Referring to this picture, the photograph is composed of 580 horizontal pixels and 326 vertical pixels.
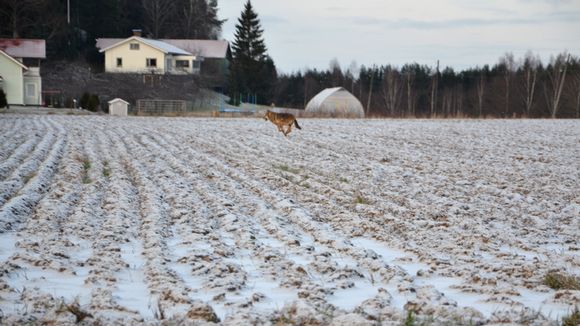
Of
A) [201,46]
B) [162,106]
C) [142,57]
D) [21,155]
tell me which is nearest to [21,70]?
[162,106]

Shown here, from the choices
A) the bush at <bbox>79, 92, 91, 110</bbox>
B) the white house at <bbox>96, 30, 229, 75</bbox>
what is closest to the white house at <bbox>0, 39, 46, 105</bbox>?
the bush at <bbox>79, 92, 91, 110</bbox>

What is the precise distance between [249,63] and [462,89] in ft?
115

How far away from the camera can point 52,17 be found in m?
68.6

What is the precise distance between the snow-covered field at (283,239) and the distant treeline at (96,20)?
56911 mm

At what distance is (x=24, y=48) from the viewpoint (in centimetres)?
5650

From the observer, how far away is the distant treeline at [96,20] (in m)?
66.9

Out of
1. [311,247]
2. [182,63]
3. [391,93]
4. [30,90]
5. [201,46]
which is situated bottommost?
[311,247]

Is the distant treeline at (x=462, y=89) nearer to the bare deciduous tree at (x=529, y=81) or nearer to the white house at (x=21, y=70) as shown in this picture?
the bare deciduous tree at (x=529, y=81)

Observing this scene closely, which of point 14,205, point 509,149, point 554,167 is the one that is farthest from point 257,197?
point 509,149

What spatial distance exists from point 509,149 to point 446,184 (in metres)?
9.50

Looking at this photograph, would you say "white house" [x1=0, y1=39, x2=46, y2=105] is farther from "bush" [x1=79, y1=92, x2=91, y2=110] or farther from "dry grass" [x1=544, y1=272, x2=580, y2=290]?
"dry grass" [x1=544, y1=272, x2=580, y2=290]

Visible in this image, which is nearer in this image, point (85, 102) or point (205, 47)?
point (85, 102)

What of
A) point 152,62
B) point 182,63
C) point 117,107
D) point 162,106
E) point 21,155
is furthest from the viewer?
point 182,63

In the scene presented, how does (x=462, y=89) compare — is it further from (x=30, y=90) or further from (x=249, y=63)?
(x=30, y=90)
